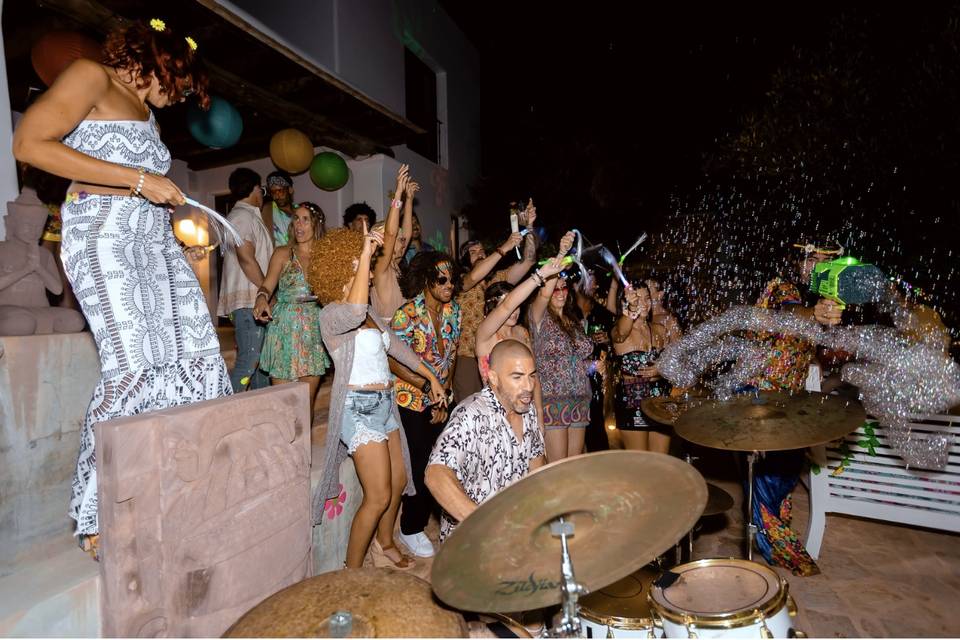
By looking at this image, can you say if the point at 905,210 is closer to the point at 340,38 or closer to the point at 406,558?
the point at 406,558

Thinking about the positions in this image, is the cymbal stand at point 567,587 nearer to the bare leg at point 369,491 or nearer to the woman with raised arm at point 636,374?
the bare leg at point 369,491

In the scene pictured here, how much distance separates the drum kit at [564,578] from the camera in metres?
1.45

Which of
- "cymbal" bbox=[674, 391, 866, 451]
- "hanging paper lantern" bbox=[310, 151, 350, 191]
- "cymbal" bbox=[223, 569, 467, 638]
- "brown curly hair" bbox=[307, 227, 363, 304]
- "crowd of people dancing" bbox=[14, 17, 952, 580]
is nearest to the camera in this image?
"cymbal" bbox=[223, 569, 467, 638]

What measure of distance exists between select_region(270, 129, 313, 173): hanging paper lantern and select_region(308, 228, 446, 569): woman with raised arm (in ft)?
13.3

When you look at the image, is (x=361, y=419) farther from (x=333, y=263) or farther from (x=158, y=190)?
(x=158, y=190)

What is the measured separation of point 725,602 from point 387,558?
2.50m

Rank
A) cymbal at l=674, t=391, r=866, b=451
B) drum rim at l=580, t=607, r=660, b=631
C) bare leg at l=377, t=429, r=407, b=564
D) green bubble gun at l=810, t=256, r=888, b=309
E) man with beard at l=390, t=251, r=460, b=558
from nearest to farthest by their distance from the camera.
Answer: drum rim at l=580, t=607, r=660, b=631, cymbal at l=674, t=391, r=866, b=451, bare leg at l=377, t=429, r=407, b=564, green bubble gun at l=810, t=256, r=888, b=309, man with beard at l=390, t=251, r=460, b=558

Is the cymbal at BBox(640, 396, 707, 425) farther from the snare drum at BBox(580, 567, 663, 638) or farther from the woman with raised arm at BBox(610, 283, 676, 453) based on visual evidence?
the snare drum at BBox(580, 567, 663, 638)

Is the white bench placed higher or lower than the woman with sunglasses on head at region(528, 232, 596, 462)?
lower

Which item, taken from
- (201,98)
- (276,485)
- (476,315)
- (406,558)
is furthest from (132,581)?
(476,315)

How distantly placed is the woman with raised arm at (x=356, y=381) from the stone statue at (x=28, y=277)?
127 centimetres

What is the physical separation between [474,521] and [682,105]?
13060mm

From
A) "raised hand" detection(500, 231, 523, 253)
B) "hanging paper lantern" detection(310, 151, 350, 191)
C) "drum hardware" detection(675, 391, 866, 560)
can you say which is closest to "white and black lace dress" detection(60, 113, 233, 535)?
"drum hardware" detection(675, 391, 866, 560)

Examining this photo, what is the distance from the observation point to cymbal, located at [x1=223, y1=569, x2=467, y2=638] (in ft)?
4.64
